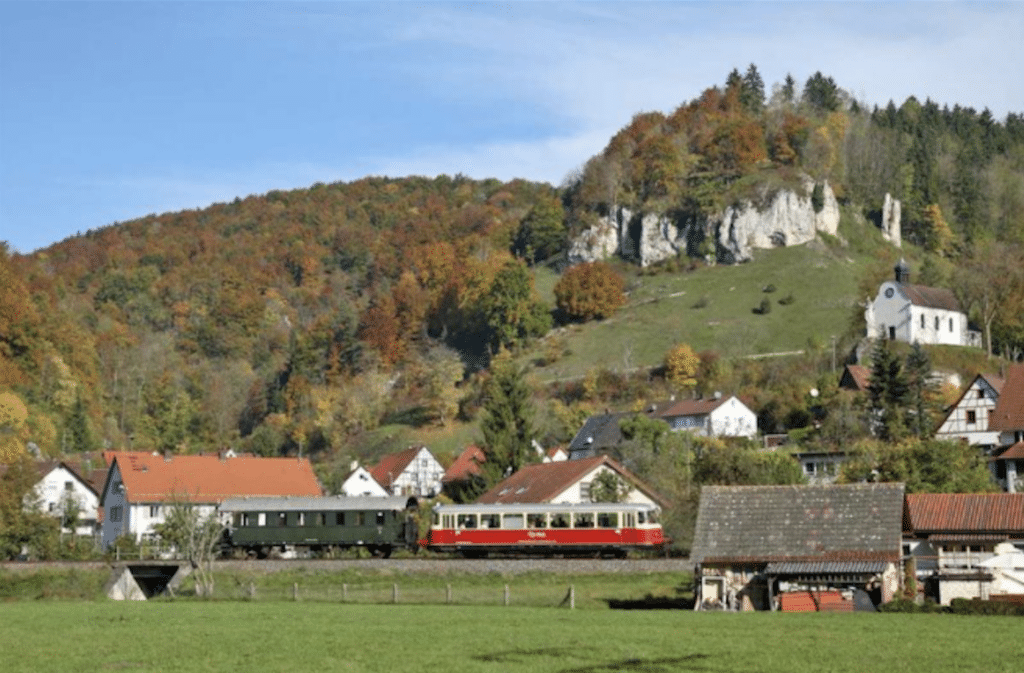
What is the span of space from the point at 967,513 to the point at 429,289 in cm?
10930

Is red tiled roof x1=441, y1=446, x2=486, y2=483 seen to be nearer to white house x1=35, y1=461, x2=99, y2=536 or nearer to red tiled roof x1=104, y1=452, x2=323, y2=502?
red tiled roof x1=104, y1=452, x2=323, y2=502

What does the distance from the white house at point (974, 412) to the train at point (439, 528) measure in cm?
2711

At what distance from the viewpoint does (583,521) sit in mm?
50031

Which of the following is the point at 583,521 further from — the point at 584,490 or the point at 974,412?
the point at 974,412

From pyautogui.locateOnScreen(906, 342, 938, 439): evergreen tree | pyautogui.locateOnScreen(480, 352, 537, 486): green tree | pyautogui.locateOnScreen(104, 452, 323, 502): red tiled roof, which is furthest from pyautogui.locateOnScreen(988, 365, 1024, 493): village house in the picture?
pyautogui.locateOnScreen(104, 452, 323, 502): red tiled roof

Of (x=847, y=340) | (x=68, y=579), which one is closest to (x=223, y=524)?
(x=68, y=579)

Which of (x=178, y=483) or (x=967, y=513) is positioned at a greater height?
(x=178, y=483)

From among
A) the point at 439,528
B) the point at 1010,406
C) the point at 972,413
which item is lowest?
the point at 439,528

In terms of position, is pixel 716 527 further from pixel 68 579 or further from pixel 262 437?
pixel 262 437

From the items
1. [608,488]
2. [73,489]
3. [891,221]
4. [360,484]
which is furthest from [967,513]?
[891,221]

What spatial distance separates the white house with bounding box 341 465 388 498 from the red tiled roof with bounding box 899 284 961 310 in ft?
123

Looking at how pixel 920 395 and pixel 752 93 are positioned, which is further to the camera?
pixel 752 93

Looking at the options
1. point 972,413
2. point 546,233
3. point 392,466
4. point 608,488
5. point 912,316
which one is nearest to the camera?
point 608,488

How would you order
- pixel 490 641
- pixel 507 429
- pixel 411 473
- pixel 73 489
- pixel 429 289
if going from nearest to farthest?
pixel 490 641, pixel 507 429, pixel 73 489, pixel 411 473, pixel 429 289
